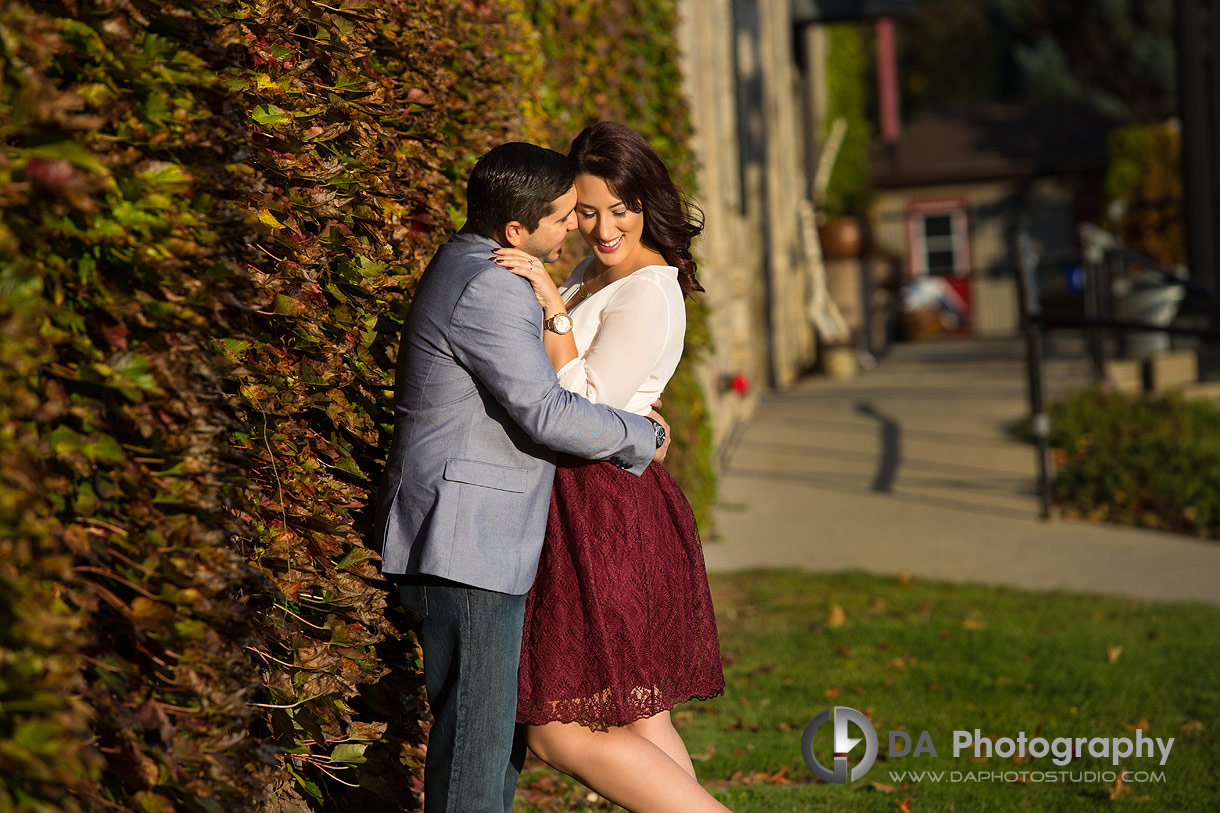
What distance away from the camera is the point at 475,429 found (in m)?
2.62

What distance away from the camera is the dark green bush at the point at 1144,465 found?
8078mm

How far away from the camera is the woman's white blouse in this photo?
2879mm

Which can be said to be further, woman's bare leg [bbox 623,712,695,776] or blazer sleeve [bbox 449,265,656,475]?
woman's bare leg [bbox 623,712,695,776]

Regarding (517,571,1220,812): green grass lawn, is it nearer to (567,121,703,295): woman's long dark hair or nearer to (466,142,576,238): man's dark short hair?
(567,121,703,295): woman's long dark hair

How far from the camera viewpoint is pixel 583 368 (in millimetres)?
2883

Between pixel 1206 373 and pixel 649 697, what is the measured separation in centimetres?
1052

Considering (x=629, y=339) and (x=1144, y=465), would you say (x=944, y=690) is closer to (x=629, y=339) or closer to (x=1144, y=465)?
(x=629, y=339)

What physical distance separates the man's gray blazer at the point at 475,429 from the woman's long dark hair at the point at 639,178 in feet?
1.49

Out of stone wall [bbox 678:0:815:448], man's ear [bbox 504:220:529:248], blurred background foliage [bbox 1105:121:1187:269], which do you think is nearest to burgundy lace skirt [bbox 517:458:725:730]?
man's ear [bbox 504:220:529:248]

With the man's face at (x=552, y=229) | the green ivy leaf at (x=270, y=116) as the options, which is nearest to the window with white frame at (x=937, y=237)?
the man's face at (x=552, y=229)

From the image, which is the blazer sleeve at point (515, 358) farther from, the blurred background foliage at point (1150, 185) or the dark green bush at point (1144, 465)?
the blurred background foliage at point (1150, 185)

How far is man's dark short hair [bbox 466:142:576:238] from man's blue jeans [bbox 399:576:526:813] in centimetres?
78

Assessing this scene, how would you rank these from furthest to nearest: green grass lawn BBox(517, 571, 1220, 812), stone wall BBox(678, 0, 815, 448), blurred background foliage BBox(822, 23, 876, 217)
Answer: blurred background foliage BBox(822, 23, 876, 217), stone wall BBox(678, 0, 815, 448), green grass lawn BBox(517, 571, 1220, 812)

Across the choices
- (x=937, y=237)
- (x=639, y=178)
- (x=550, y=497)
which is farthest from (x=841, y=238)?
(x=550, y=497)
